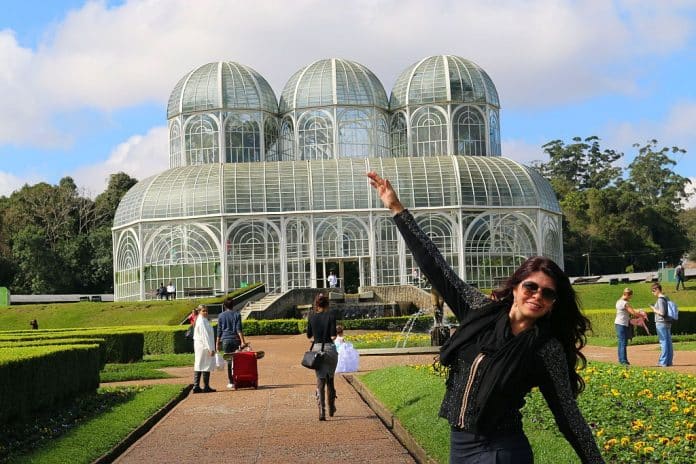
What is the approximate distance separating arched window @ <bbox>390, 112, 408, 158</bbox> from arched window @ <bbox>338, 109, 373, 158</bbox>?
166 cm

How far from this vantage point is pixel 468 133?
5850 cm

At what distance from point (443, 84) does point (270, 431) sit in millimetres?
48026

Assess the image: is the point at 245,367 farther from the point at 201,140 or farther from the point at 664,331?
the point at 201,140

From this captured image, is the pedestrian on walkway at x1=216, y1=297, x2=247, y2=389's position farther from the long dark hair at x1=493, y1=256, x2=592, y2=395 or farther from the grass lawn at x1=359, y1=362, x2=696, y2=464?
the long dark hair at x1=493, y1=256, x2=592, y2=395

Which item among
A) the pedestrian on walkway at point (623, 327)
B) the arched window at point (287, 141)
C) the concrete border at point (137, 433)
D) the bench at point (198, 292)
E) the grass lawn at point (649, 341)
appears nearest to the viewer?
the concrete border at point (137, 433)

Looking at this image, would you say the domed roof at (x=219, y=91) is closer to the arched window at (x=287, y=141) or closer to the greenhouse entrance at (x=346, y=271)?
the arched window at (x=287, y=141)

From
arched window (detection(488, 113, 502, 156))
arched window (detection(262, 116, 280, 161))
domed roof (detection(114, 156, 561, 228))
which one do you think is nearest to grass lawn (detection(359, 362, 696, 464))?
domed roof (detection(114, 156, 561, 228))

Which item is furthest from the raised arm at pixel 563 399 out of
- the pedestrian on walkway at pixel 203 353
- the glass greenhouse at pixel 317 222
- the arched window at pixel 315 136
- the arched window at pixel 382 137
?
the arched window at pixel 382 137

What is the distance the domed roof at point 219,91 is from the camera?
59.0 metres

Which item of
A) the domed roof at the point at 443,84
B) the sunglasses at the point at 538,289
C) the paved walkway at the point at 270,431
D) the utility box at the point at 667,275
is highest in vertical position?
the domed roof at the point at 443,84

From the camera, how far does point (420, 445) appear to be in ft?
34.3

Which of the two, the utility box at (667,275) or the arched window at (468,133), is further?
the arched window at (468,133)

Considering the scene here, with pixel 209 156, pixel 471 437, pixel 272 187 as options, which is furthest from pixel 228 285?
pixel 471 437

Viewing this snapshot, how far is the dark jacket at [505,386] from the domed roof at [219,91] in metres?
54.8
